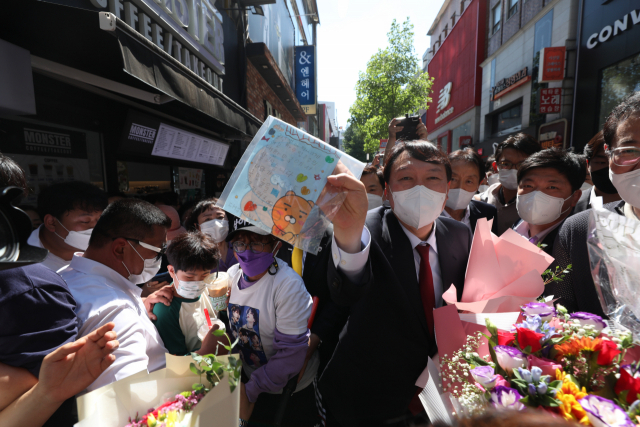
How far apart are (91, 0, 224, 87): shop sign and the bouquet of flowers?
398 centimetres

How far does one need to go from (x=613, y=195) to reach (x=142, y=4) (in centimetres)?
512

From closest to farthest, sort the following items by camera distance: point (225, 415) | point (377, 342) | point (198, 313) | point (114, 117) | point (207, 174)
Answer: point (225, 415) → point (377, 342) → point (198, 313) → point (114, 117) → point (207, 174)

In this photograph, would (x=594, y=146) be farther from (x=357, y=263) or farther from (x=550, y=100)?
(x=550, y=100)

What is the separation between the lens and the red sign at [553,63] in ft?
34.8

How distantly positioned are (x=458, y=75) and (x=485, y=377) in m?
25.9

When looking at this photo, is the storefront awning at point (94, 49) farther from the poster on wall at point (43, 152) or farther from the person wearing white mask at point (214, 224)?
the person wearing white mask at point (214, 224)

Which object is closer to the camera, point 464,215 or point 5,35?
point 5,35

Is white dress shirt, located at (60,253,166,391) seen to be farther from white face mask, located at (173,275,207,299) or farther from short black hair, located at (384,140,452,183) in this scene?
short black hair, located at (384,140,452,183)

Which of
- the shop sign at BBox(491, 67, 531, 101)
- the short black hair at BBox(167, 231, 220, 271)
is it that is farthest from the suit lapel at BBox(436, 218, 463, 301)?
the shop sign at BBox(491, 67, 531, 101)

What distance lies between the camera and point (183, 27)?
14.8ft

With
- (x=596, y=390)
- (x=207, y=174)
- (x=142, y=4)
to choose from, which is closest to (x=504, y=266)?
(x=596, y=390)

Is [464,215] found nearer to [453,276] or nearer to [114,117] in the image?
[453,276]

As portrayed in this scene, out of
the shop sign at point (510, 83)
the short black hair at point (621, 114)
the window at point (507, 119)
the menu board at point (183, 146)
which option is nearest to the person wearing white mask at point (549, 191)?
the short black hair at point (621, 114)

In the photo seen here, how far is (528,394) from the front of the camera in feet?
2.40
